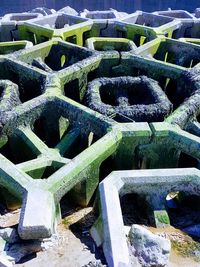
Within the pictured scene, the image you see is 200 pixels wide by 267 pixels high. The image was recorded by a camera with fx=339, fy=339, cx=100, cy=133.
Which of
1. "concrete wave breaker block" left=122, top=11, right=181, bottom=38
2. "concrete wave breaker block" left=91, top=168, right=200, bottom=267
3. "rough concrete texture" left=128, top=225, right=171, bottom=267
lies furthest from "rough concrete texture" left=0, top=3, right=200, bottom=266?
"rough concrete texture" left=128, top=225, right=171, bottom=267

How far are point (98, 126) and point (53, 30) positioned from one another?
10.5 m

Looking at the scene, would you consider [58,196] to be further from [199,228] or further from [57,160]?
Answer: [199,228]

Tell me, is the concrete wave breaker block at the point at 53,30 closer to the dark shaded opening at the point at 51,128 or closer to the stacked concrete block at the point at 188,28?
the stacked concrete block at the point at 188,28

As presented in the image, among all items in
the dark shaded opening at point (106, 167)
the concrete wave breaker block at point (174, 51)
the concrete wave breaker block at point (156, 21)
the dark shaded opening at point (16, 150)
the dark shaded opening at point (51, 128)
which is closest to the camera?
the dark shaded opening at point (106, 167)

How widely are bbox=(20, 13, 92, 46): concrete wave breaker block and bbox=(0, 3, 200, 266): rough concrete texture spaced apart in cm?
8

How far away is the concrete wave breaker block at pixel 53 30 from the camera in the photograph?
67.2 ft

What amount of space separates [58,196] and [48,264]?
1.82 metres

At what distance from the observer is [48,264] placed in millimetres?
8312

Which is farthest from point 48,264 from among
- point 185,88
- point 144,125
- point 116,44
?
point 116,44

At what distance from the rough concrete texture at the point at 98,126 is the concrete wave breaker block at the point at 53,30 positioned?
8 centimetres

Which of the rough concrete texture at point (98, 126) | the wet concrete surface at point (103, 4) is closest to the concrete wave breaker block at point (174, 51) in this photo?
the rough concrete texture at point (98, 126)

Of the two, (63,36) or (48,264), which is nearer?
(48,264)

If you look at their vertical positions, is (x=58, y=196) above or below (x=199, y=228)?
above

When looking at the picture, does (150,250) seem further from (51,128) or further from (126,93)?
(126,93)
